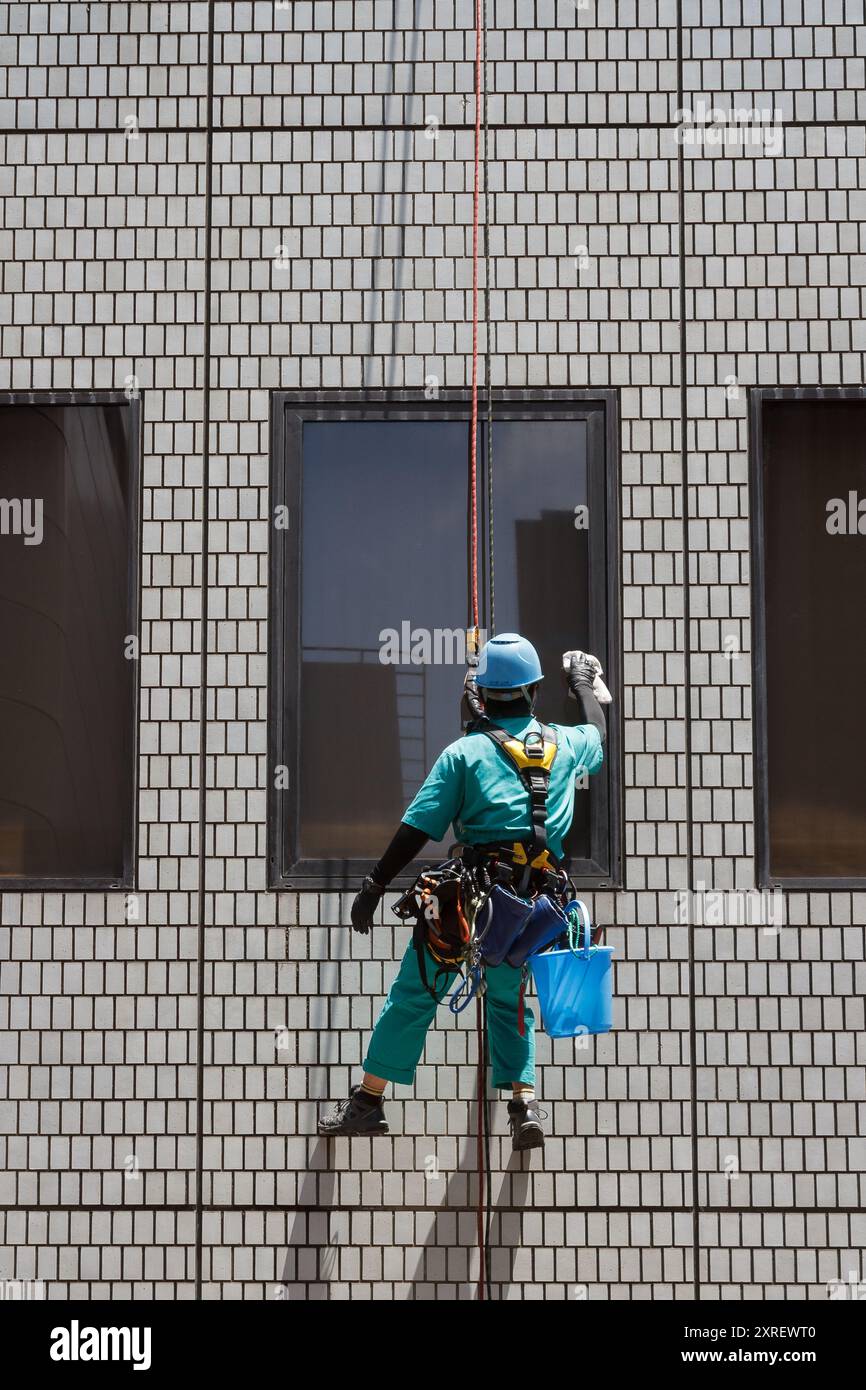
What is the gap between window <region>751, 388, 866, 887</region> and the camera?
6.06 metres

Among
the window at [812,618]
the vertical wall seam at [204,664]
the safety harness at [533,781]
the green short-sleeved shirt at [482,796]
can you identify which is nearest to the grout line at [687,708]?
the window at [812,618]

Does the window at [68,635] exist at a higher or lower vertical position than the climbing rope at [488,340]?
lower

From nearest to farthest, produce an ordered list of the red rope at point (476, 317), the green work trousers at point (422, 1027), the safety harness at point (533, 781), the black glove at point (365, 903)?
the safety harness at point (533, 781) < the black glove at point (365, 903) < the green work trousers at point (422, 1027) < the red rope at point (476, 317)

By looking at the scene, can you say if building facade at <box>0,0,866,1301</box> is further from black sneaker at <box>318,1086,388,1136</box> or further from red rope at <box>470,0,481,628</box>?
black sneaker at <box>318,1086,388,1136</box>

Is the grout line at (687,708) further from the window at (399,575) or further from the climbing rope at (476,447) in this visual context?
the climbing rope at (476,447)

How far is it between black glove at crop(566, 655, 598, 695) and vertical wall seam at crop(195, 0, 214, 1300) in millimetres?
1524

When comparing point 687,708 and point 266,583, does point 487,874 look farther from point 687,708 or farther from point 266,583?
point 266,583

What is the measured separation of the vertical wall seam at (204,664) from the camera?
5883 millimetres

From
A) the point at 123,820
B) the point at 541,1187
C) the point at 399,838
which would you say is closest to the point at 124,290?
the point at 123,820

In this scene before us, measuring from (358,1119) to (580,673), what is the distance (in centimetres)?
190

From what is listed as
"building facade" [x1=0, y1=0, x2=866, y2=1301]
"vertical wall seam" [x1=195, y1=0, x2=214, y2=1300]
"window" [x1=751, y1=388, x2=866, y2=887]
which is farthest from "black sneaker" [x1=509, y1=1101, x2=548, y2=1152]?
"window" [x1=751, y1=388, x2=866, y2=887]

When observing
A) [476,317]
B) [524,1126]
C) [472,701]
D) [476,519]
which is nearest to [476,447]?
[476,519]

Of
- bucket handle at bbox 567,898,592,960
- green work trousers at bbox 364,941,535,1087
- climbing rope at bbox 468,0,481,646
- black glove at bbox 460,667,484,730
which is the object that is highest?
climbing rope at bbox 468,0,481,646

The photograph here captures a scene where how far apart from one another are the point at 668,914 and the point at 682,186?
9.93ft
